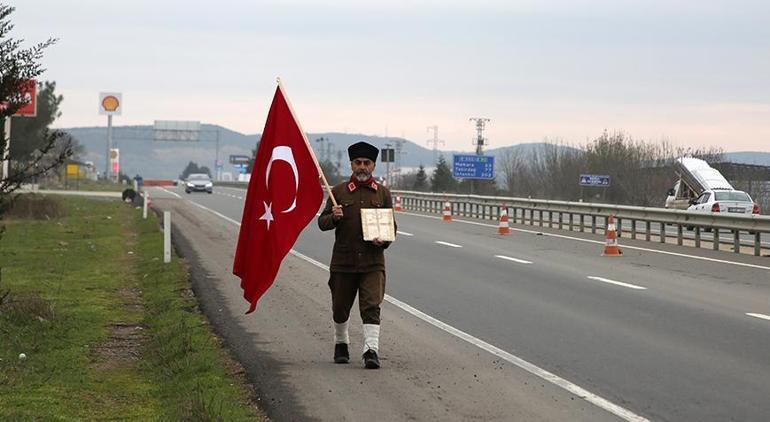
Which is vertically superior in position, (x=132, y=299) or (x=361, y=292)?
(x=361, y=292)

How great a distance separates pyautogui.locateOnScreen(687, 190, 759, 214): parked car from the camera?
39406 millimetres

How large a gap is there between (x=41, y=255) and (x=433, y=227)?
15392mm

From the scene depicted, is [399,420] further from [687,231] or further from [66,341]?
[687,231]

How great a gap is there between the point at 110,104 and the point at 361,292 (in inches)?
3994

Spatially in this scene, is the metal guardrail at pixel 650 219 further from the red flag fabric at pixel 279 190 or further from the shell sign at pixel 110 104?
the shell sign at pixel 110 104

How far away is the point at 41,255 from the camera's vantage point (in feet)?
80.5

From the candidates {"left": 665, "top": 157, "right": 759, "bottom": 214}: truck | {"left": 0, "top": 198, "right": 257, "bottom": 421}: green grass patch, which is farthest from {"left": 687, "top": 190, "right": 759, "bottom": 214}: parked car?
{"left": 0, "top": 198, "right": 257, "bottom": 421}: green grass patch

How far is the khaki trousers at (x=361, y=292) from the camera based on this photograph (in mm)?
10055

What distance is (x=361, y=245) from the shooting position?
33.1ft

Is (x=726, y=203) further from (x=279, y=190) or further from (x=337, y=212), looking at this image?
(x=337, y=212)

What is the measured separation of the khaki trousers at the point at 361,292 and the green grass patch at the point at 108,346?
1.06 metres

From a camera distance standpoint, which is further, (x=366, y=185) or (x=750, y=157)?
(x=750, y=157)

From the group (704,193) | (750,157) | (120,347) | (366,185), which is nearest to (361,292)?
(366,185)

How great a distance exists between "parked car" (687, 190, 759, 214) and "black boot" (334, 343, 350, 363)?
100 feet
